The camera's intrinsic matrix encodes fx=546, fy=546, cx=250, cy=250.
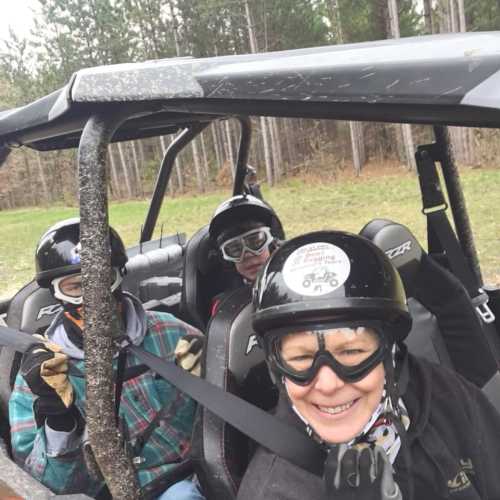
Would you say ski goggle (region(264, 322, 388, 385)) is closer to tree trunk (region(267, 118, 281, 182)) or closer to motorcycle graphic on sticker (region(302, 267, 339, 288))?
motorcycle graphic on sticker (region(302, 267, 339, 288))

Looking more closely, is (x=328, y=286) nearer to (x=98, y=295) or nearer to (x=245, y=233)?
(x=98, y=295)

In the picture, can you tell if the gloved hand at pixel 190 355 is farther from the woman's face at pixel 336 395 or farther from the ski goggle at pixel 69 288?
the woman's face at pixel 336 395

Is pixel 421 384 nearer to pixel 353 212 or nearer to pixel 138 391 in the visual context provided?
pixel 138 391

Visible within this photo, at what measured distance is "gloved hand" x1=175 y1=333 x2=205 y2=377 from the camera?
1996mm

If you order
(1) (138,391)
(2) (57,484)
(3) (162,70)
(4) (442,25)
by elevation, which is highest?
(4) (442,25)

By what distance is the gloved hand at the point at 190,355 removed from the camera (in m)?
2.00

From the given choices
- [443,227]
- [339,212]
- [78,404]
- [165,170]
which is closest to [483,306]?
[443,227]

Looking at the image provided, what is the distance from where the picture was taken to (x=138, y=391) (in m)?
2.21

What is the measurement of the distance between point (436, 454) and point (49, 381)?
1.16m

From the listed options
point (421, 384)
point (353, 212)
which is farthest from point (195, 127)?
point (353, 212)

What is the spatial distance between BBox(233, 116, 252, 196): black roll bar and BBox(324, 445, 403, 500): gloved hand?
7.33ft

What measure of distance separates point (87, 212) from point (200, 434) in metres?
0.80

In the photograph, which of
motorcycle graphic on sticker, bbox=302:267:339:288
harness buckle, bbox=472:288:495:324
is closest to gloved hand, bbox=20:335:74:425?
motorcycle graphic on sticker, bbox=302:267:339:288

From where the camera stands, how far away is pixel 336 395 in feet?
4.50
